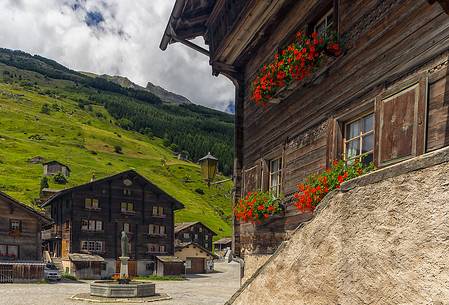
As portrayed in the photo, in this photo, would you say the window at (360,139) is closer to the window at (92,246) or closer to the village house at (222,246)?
the window at (92,246)

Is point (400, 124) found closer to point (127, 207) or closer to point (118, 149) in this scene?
point (127, 207)

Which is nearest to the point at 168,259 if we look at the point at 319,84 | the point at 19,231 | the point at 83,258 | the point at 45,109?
the point at 83,258

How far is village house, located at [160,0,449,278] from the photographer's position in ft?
17.9

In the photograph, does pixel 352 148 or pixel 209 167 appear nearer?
pixel 352 148

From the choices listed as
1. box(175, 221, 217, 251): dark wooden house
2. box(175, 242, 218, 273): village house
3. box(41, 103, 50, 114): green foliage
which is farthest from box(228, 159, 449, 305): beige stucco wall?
box(41, 103, 50, 114): green foliage

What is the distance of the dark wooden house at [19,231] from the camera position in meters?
38.6

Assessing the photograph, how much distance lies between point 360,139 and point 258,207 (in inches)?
118

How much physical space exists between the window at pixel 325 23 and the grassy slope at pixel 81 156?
3338 inches

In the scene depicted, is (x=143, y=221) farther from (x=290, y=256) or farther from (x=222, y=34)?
(x=290, y=256)

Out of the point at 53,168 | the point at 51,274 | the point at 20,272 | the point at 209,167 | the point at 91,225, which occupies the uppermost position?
the point at 209,167

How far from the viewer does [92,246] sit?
48844 mm

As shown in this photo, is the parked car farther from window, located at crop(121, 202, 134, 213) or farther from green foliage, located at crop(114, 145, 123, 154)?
green foliage, located at crop(114, 145, 123, 154)

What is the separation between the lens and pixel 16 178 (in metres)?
99.4

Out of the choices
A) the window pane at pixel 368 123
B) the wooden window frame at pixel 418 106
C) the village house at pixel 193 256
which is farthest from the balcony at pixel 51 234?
the wooden window frame at pixel 418 106
